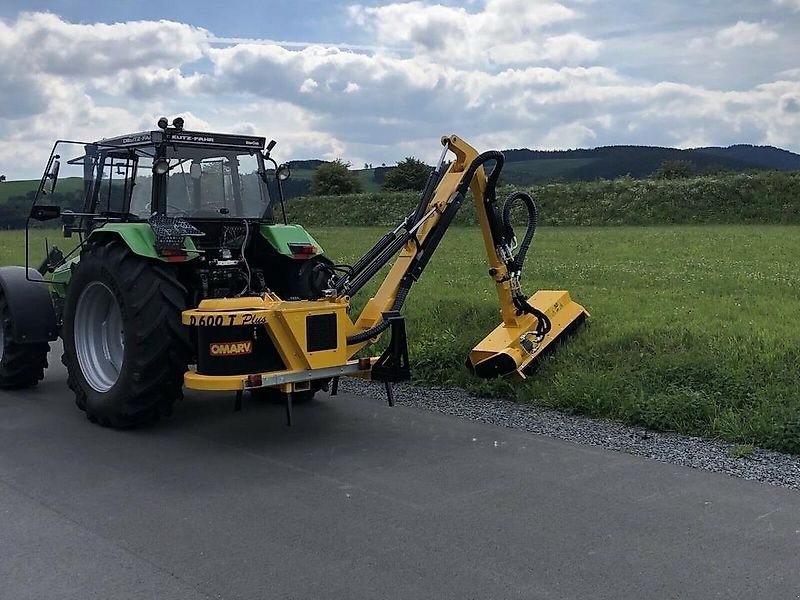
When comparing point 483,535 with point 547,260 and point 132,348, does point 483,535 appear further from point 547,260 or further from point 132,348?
point 547,260

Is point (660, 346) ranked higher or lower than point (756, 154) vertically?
lower

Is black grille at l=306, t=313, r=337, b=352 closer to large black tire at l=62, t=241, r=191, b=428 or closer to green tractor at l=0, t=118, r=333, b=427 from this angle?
green tractor at l=0, t=118, r=333, b=427

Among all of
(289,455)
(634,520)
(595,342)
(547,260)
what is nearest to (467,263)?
(547,260)

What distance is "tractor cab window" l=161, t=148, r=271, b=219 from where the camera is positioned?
25.3 ft

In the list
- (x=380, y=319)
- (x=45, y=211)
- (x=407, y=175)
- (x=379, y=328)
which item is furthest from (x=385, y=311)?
(x=407, y=175)

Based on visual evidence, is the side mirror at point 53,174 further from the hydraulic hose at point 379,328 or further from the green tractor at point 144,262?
the hydraulic hose at point 379,328

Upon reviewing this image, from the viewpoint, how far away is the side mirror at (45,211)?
800cm

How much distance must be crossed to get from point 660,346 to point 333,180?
157ft

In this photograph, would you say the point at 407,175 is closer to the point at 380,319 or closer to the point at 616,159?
the point at 616,159

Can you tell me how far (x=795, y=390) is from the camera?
6824 millimetres

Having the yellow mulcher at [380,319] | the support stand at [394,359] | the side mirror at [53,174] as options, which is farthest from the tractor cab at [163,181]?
the support stand at [394,359]

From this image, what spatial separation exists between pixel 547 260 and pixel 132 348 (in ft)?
38.0

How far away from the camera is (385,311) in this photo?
7.29 metres

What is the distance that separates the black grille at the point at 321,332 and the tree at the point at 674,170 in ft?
114
